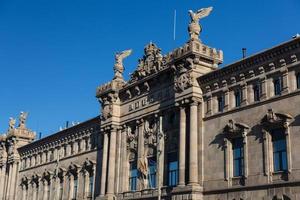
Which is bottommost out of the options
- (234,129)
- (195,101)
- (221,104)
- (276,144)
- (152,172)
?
(152,172)

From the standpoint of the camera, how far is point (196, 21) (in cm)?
5016

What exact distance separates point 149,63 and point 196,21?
7791mm

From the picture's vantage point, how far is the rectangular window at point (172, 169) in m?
48.4

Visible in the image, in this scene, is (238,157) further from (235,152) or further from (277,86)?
(277,86)

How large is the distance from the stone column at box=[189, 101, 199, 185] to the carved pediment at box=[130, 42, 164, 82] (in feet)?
26.1

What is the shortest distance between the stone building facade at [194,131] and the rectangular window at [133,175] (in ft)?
0.35

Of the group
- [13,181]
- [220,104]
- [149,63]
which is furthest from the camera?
[13,181]

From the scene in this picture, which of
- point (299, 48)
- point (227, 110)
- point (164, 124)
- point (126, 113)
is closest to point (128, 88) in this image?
point (126, 113)

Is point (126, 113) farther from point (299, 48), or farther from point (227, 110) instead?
point (299, 48)

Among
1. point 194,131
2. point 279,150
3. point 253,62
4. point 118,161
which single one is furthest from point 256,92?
point 118,161

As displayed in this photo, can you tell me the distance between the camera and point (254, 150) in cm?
4088

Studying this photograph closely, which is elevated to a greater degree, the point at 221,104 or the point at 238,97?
the point at 238,97

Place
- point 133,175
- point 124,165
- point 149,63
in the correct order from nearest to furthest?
point 133,175 < point 149,63 < point 124,165

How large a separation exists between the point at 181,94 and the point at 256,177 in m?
11.8
